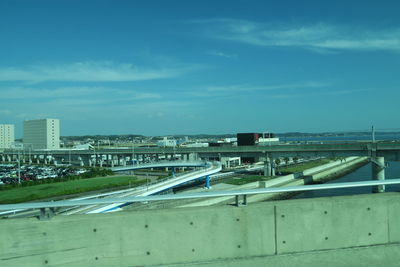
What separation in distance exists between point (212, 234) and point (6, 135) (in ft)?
479

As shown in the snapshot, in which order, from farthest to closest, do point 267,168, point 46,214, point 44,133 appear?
point 44,133, point 267,168, point 46,214

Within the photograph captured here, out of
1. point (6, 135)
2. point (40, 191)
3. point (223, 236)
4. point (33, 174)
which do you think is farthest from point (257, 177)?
point (6, 135)

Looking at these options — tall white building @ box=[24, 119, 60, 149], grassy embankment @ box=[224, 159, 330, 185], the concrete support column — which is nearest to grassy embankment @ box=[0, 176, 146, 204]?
grassy embankment @ box=[224, 159, 330, 185]

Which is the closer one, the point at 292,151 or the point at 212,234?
the point at 212,234

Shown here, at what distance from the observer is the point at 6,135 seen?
427 ft

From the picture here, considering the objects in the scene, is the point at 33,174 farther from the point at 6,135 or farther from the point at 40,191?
the point at 6,135

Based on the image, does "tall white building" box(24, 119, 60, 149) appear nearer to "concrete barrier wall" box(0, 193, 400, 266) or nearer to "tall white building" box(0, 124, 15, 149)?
"tall white building" box(0, 124, 15, 149)

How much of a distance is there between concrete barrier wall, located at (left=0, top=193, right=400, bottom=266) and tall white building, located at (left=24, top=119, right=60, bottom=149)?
121 metres

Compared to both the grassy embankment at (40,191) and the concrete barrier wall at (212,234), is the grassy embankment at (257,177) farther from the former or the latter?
the concrete barrier wall at (212,234)

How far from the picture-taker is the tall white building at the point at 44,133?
115m

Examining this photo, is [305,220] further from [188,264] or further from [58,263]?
[58,263]

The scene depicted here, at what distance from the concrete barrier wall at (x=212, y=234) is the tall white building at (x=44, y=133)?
120593mm

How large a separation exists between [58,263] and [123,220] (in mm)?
854

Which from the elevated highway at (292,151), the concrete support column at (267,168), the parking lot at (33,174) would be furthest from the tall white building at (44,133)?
the concrete support column at (267,168)
